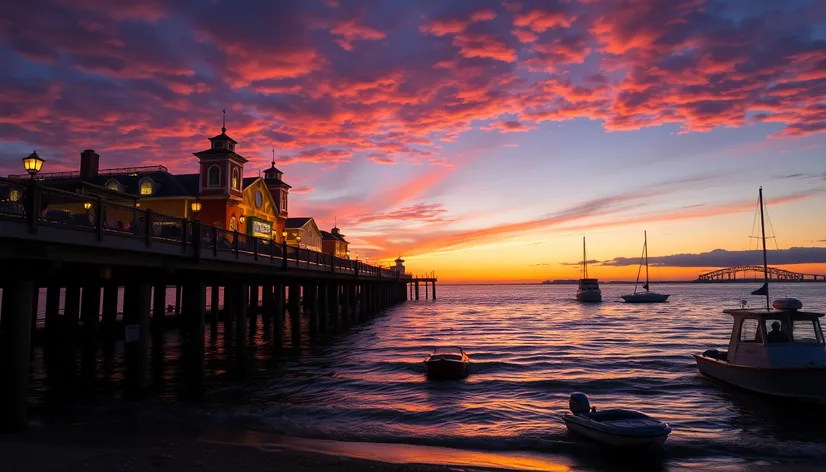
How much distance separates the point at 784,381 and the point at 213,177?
4392 cm

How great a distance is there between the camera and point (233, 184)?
48000mm

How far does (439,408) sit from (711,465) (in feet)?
27.5

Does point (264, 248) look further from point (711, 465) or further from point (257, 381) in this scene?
point (711, 465)

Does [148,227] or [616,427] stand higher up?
[148,227]

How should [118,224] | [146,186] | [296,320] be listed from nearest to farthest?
[118,224], [296,320], [146,186]

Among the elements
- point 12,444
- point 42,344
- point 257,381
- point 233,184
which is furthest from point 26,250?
point 233,184

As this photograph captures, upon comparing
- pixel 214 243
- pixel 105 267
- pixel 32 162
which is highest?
pixel 32 162

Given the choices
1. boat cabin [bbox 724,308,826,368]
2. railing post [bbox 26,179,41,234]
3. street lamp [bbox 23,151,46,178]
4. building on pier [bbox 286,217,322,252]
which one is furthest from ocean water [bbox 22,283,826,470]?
building on pier [bbox 286,217,322,252]

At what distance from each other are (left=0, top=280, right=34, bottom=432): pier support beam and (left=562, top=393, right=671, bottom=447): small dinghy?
13431 mm

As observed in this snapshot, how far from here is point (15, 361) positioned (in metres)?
11.6

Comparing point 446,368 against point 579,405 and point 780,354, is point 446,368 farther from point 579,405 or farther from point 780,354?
point 780,354

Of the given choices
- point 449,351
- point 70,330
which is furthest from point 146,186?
point 449,351

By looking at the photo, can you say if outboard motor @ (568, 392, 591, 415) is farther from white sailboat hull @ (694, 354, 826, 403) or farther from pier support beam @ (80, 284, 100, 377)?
pier support beam @ (80, 284, 100, 377)

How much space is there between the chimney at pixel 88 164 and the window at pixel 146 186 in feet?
16.7
